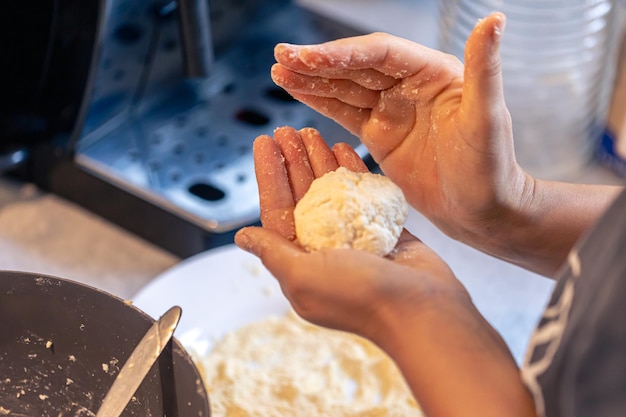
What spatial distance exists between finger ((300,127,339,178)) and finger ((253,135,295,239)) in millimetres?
42

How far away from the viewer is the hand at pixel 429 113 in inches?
26.3

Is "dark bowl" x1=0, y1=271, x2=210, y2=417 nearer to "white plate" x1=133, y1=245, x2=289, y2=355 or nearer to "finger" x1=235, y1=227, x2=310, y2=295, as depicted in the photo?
"finger" x1=235, y1=227, x2=310, y2=295

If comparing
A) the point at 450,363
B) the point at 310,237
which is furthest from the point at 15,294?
the point at 450,363

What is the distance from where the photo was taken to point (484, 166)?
709 millimetres

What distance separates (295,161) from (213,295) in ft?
0.95

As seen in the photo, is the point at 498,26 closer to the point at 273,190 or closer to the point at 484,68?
the point at 484,68

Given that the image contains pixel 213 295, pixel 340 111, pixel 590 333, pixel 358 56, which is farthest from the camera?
pixel 213 295

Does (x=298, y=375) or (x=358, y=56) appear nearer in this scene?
(x=358, y=56)

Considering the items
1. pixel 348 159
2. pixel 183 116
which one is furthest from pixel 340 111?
pixel 183 116

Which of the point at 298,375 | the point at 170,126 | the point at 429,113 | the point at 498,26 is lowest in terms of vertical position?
the point at 298,375

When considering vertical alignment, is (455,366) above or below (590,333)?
below

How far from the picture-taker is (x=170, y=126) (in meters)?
1.13

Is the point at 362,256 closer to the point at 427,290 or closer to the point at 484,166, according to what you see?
the point at 427,290

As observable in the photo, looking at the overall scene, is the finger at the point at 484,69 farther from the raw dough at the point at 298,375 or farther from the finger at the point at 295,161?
the raw dough at the point at 298,375
